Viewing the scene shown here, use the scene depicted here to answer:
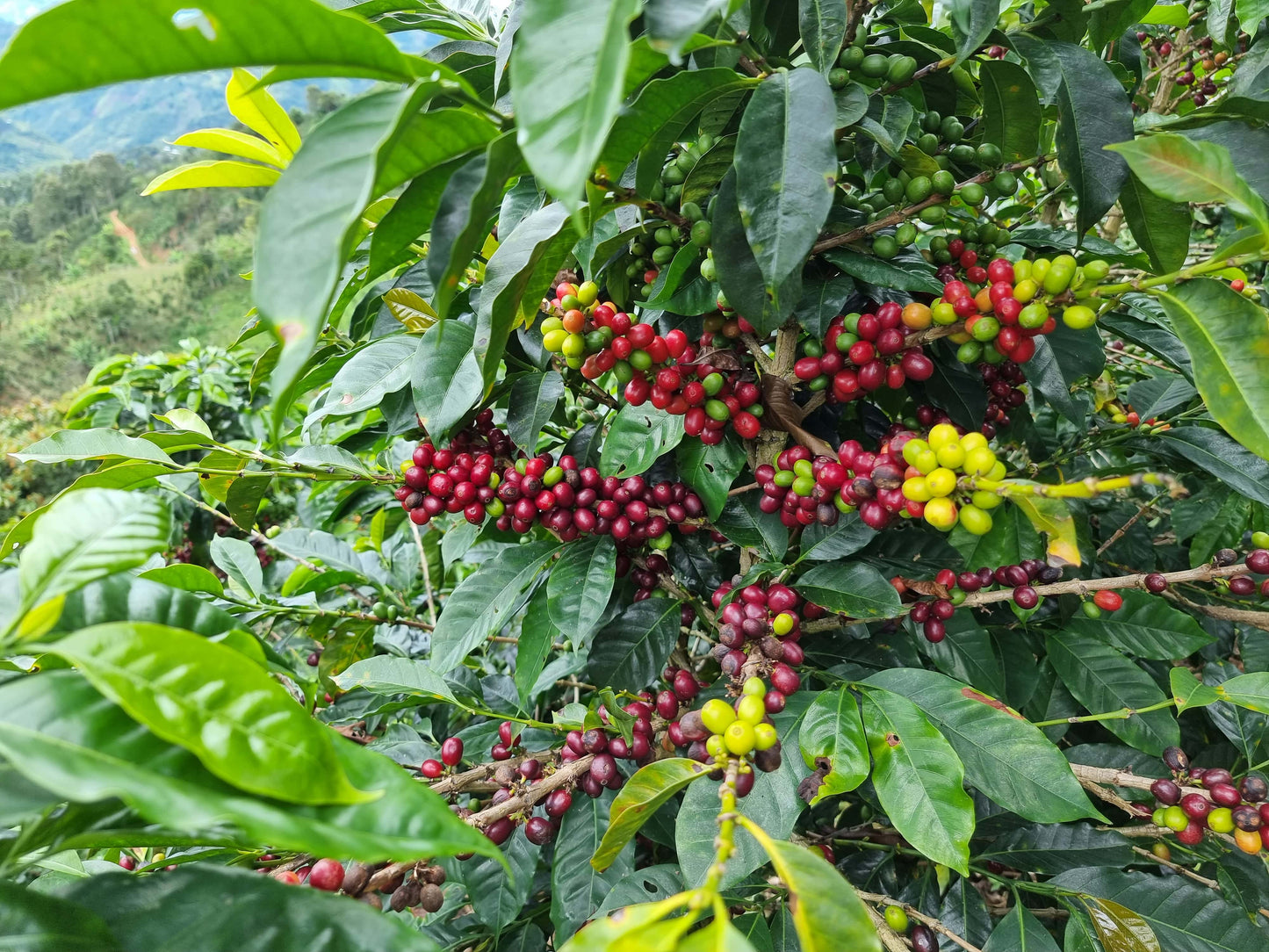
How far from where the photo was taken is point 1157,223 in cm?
84

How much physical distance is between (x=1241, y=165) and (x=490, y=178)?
855mm

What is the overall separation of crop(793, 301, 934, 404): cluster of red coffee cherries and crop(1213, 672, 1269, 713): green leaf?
548mm

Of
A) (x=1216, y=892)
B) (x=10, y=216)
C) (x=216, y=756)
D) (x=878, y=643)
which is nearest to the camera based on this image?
(x=216, y=756)

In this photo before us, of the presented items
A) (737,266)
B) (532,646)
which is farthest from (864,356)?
(532,646)

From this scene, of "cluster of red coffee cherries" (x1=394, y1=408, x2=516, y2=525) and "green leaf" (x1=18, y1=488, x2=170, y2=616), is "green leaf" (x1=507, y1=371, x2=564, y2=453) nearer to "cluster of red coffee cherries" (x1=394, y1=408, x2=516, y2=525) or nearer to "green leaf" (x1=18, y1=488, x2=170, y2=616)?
"cluster of red coffee cherries" (x1=394, y1=408, x2=516, y2=525)

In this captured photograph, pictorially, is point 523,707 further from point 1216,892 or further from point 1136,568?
point 1136,568

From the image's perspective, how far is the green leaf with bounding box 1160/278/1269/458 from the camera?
2.06ft

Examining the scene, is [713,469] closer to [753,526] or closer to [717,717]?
[753,526]

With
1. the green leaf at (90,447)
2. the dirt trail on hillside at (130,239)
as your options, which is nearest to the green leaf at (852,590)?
the green leaf at (90,447)

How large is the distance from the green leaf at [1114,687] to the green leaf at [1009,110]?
2.65 ft

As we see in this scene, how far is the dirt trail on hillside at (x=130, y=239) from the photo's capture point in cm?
2556

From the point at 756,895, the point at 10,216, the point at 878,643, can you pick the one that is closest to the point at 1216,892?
the point at 878,643

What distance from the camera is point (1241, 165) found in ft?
2.56

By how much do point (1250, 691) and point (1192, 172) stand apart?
66cm
